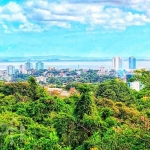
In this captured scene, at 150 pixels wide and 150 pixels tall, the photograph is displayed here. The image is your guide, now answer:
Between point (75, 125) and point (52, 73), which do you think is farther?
point (52, 73)

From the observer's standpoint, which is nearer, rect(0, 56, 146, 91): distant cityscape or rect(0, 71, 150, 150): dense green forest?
rect(0, 71, 150, 150): dense green forest

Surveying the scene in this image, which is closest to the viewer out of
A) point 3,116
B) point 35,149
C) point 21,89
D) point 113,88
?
point 35,149

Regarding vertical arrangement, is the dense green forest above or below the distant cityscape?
above

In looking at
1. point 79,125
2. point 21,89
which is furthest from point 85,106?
point 21,89

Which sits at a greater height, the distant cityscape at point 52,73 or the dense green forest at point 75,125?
the dense green forest at point 75,125

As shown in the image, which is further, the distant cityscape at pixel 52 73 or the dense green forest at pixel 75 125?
the distant cityscape at pixel 52 73

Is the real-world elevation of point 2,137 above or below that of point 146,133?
below

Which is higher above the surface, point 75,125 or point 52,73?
point 75,125

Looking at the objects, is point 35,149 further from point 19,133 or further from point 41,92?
point 41,92
